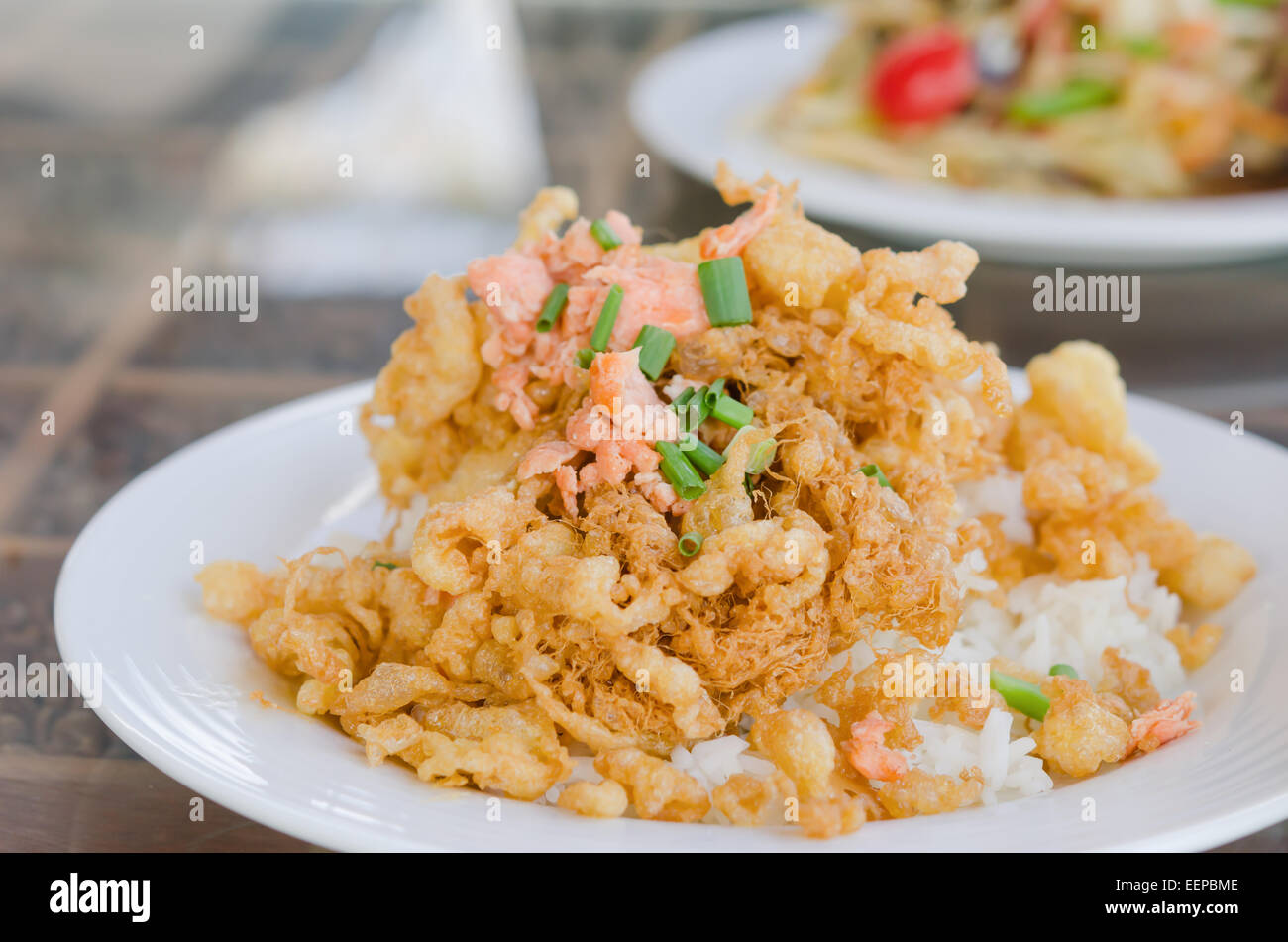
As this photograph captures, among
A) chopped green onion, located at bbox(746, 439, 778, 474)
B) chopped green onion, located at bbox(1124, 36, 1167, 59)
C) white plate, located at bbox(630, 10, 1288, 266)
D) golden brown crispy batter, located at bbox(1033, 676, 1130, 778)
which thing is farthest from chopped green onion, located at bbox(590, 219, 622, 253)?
chopped green onion, located at bbox(1124, 36, 1167, 59)

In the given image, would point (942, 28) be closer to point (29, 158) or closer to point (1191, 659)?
point (1191, 659)

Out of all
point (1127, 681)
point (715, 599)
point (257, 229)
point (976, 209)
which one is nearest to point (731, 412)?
point (715, 599)

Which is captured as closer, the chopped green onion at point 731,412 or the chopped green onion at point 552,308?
the chopped green onion at point 731,412

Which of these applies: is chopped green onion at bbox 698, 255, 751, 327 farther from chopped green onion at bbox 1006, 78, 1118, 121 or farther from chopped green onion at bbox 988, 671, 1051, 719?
chopped green onion at bbox 1006, 78, 1118, 121

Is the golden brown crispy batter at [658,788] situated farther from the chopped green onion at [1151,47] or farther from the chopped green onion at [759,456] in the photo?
the chopped green onion at [1151,47]

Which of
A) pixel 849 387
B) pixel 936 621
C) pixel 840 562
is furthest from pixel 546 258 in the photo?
pixel 936 621

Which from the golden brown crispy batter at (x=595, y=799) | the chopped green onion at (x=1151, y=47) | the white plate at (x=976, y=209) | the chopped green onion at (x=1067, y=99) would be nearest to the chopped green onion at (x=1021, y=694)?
the golden brown crispy batter at (x=595, y=799)

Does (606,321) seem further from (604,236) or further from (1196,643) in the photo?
(1196,643)
